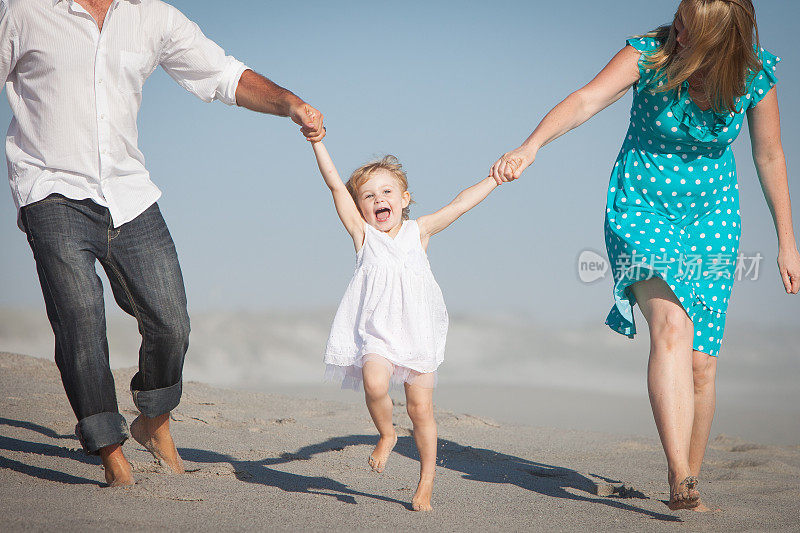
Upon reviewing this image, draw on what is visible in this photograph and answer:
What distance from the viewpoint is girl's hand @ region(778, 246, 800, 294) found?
361 centimetres

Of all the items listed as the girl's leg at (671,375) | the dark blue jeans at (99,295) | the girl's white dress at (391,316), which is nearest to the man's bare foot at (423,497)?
the girl's white dress at (391,316)

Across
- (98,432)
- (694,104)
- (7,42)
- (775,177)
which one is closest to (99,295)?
(98,432)

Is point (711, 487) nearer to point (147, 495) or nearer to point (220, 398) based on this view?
point (147, 495)

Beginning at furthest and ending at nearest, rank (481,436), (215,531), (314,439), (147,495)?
(481,436) → (314,439) → (147,495) → (215,531)

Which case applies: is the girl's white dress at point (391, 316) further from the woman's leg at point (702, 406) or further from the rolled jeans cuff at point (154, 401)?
the woman's leg at point (702, 406)

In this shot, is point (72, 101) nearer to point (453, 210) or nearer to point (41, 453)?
point (453, 210)

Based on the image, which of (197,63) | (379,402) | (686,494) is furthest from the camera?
(197,63)

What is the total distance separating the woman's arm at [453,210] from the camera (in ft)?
12.6

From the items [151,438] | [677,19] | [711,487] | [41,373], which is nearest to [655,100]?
[677,19]

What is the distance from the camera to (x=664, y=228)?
3438 millimetres

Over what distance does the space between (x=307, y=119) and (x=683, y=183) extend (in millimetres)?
1711

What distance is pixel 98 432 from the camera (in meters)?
3.19

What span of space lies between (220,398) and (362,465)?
287cm

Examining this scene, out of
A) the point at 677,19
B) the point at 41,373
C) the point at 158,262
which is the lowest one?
the point at 41,373
